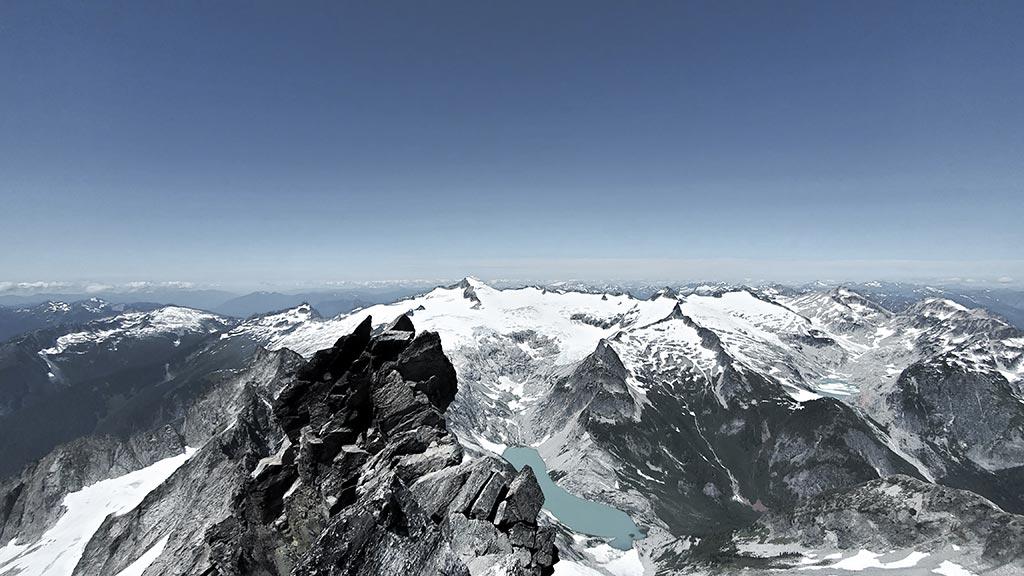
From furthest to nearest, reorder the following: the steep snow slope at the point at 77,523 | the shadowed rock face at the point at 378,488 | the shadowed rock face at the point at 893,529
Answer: the steep snow slope at the point at 77,523 < the shadowed rock face at the point at 893,529 < the shadowed rock face at the point at 378,488

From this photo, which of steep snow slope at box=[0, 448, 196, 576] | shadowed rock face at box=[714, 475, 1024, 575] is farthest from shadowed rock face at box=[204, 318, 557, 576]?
steep snow slope at box=[0, 448, 196, 576]

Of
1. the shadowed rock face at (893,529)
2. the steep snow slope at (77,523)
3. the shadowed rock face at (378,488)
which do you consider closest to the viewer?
the shadowed rock face at (378,488)

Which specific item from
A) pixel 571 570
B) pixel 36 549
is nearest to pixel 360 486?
pixel 571 570

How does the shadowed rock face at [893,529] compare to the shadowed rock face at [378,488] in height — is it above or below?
below

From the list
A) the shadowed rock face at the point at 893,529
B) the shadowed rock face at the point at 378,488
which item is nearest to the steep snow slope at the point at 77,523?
the shadowed rock face at the point at 378,488

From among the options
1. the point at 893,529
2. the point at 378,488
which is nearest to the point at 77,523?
the point at 378,488

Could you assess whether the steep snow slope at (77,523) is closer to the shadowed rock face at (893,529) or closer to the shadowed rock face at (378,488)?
the shadowed rock face at (378,488)

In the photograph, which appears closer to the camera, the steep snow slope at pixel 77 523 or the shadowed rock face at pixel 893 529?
the shadowed rock face at pixel 893 529

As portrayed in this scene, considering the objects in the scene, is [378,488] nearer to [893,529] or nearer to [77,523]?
[893,529]
